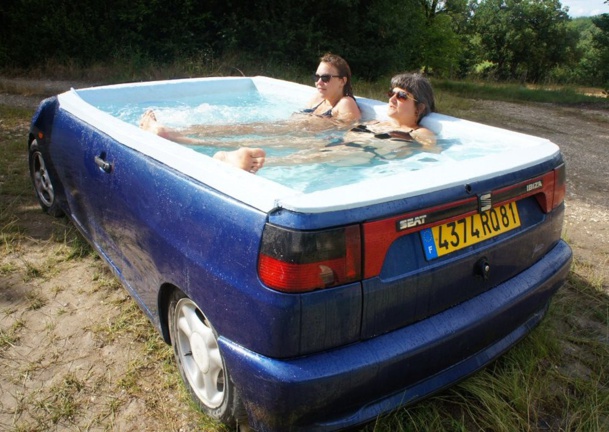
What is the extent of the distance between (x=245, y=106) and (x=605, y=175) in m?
4.20

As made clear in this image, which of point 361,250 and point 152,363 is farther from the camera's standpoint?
point 152,363

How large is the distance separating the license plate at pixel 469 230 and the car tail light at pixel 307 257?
0.34 meters

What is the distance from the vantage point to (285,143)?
13.2 ft

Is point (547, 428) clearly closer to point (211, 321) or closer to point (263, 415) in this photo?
point (263, 415)

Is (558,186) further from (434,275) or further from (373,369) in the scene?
(373,369)

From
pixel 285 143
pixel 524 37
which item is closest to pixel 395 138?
pixel 285 143

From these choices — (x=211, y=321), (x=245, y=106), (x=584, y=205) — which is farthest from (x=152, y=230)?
(x=584, y=205)

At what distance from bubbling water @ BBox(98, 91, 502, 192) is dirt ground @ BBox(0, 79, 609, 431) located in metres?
1.10

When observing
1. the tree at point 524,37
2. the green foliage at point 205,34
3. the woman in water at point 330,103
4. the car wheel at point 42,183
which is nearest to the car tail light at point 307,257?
the woman in water at point 330,103

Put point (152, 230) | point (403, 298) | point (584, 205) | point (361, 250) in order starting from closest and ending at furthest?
point (361, 250) → point (403, 298) → point (152, 230) → point (584, 205)

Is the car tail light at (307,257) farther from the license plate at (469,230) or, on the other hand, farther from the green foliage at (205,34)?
the green foliage at (205,34)

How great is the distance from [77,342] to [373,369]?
5.64 feet

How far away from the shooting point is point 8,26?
12273 millimetres

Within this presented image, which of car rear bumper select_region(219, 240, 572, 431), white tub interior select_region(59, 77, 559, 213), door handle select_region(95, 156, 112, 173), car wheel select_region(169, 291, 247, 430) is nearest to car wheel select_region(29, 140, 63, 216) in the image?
white tub interior select_region(59, 77, 559, 213)
